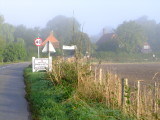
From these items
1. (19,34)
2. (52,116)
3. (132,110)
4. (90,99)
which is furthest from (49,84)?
(19,34)

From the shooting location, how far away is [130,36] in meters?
79.7

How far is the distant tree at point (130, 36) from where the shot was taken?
258 ft

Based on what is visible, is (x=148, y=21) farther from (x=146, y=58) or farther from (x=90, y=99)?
(x=90, y=99)


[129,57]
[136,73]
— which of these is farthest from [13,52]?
[136,73]

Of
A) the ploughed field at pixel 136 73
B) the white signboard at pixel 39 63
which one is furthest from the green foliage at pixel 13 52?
the white signboard at pixel 39 63

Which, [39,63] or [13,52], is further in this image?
[13,52]

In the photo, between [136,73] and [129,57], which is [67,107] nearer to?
[136,73]

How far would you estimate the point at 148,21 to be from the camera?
118 metres

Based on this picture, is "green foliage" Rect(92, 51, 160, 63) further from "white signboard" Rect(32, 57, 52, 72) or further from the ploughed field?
"white signboard" Rect(32, 57, 52, 72)

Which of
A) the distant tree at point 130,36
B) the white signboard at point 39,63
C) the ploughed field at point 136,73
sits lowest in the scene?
the ploughed field at point 136,73

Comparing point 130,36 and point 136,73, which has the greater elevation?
point 130,36

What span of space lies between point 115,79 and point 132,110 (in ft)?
7.27

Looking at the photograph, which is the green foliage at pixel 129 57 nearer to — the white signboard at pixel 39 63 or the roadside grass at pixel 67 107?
the white signboard at pixel 39 63

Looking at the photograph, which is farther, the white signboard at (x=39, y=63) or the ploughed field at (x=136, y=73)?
the white signboard at (x=39, y=63)
